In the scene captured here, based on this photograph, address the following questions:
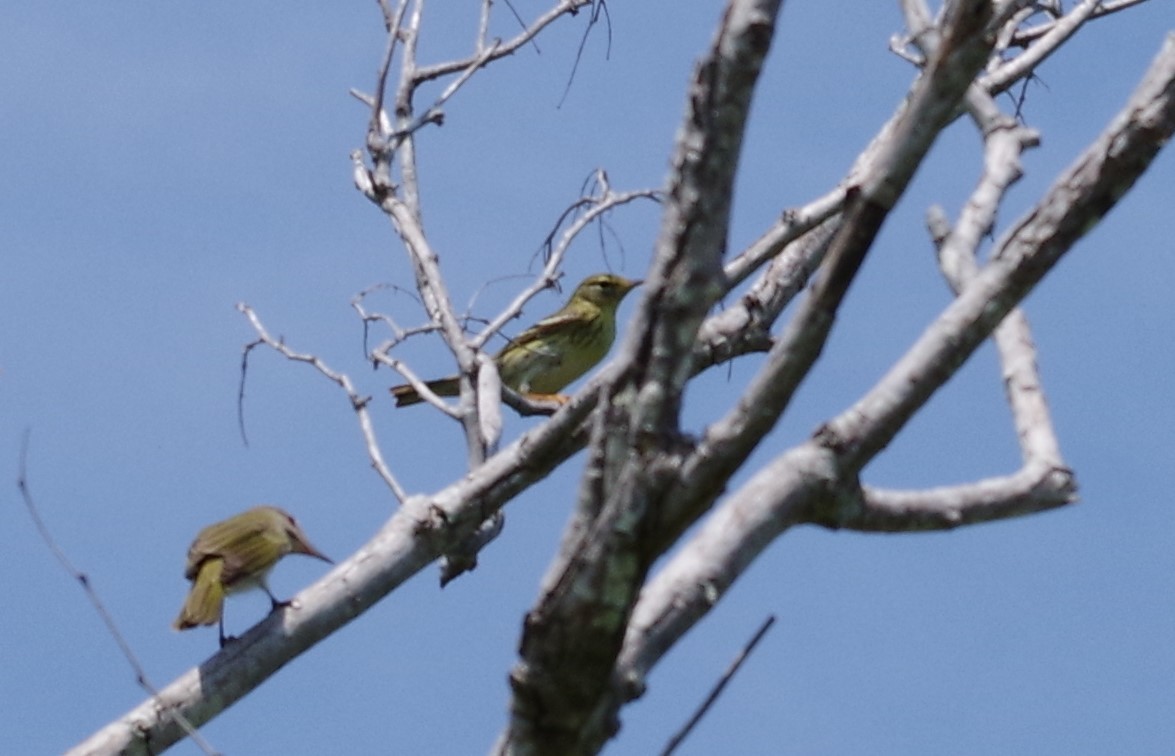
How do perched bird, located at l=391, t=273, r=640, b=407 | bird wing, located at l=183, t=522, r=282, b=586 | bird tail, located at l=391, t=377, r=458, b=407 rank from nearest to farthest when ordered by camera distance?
bird wing, located at l=183, t=522, r=282, b=586, bird tail, located at l=391, t=377, r=458, b=407, perched bird, located at l=391, t=273, r=640, b=407

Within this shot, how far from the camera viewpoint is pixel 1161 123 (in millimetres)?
3104

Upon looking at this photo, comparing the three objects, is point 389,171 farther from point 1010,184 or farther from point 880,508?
point 880,508

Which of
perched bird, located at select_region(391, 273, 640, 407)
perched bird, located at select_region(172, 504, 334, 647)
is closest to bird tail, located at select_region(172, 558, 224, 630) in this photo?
perched bird, located at select_region(172, 504, 334, 647)

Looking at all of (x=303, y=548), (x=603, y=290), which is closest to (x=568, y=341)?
(x=603, y=290)

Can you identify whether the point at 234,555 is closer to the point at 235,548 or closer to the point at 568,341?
the point at 235,548

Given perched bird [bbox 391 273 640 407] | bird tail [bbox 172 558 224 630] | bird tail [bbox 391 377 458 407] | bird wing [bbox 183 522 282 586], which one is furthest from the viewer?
perched bird [bbox 391 273 640 407]

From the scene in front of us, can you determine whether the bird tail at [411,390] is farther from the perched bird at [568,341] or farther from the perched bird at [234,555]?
the perched bird at [234,555]

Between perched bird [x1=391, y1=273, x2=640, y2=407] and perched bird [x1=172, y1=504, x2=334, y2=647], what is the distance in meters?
4.17

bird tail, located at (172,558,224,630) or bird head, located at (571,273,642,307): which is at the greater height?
bird head, located at (571,273,642,307)

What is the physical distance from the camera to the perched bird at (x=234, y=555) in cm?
664

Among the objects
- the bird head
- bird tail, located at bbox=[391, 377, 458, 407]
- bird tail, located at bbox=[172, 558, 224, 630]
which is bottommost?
bird tail, located at bbox=[172, 558, 224, 630]

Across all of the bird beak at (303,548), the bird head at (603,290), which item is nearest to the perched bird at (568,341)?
the bird head at (603,290)

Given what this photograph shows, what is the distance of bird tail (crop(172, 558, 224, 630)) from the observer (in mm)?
6555

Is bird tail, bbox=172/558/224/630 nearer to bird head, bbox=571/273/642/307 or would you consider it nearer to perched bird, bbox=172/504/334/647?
perched bird, bbox=172/504/334/647
